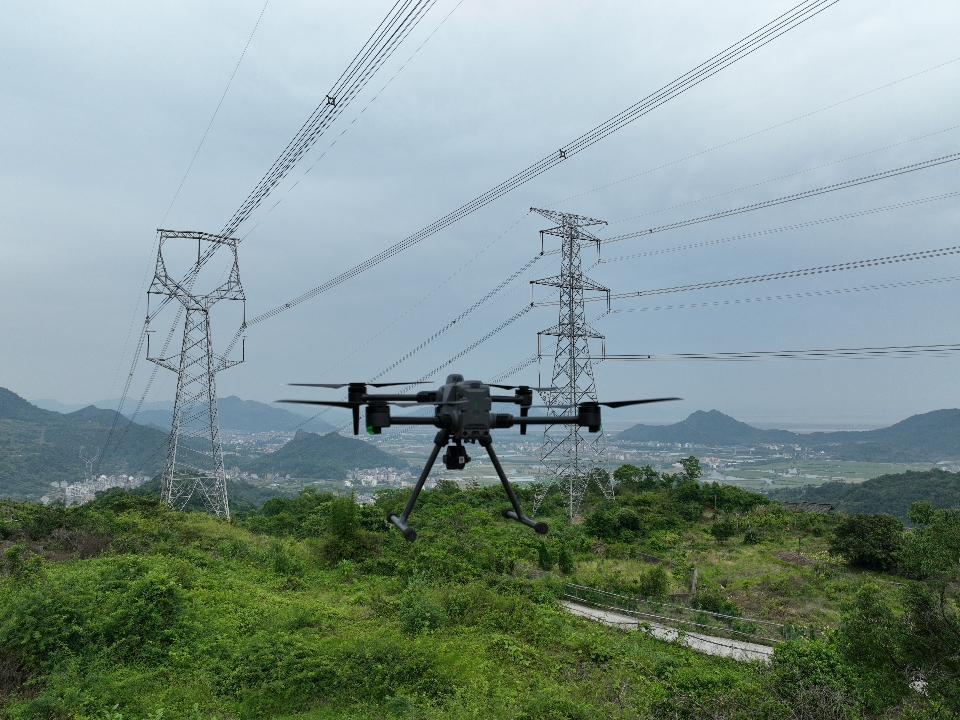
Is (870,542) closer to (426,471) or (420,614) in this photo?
(420,614)

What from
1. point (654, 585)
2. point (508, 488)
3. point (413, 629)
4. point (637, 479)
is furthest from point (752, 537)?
point (508, 488)

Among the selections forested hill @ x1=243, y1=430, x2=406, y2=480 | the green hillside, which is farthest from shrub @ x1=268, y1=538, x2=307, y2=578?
forested hill @ x1=243, y1=430, x2=406, y2=480

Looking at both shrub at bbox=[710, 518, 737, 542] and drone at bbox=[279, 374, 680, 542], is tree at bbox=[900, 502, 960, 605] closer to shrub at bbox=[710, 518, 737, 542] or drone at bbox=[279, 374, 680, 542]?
drone at bbox=[279, 374, 680, 542]

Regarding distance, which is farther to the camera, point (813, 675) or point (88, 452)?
point (88, 452)

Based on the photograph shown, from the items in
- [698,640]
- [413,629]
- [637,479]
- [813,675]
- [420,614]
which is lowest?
[698,640]

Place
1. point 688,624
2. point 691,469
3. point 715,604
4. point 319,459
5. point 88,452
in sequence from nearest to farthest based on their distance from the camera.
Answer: point 688,624
point 715,604
point 691,469
point 88,452
point 319,459

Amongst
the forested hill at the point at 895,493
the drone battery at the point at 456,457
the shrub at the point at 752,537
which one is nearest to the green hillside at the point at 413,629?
the shrub at the point at 752,537
